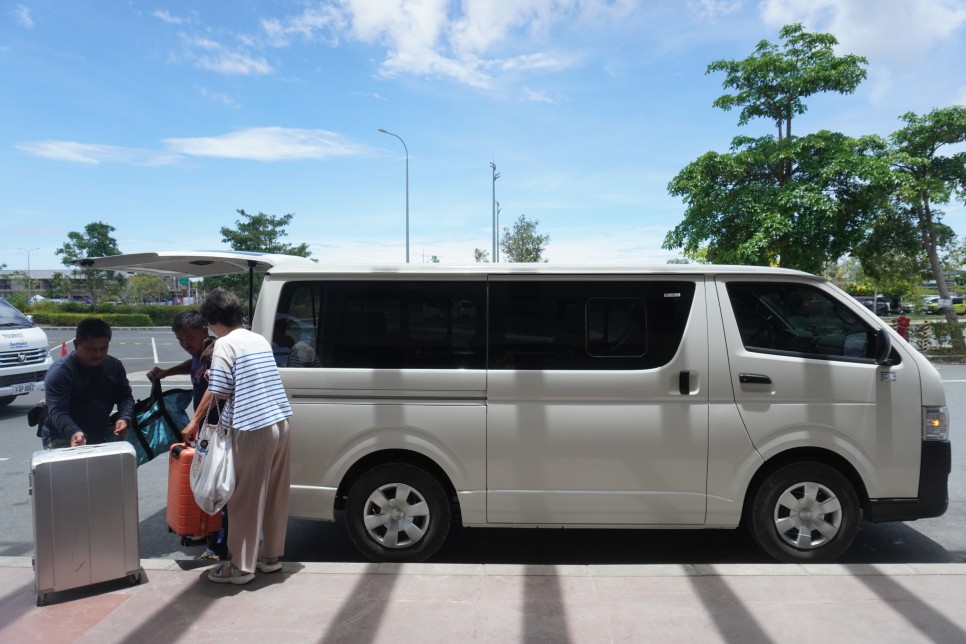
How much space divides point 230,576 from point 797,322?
12.8 ft

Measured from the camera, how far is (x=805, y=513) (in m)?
4.30

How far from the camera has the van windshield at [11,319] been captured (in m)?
10.9

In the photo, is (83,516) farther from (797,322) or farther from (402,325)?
(797,322)

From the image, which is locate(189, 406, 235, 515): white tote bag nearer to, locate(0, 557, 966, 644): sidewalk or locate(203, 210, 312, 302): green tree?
locate(0, 557, 966, 644): sidewalk

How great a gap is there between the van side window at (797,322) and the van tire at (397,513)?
228cm

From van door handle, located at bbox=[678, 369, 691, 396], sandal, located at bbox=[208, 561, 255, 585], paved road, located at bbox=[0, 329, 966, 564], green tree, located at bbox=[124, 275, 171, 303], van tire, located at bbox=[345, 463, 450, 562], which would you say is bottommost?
paved road, located at bbox=[0, 329, 966, 564]

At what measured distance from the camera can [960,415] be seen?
1005 cm

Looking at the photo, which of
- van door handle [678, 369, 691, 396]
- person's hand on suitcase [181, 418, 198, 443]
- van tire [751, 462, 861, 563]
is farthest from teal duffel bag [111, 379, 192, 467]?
van tire [751, 462, 861, 563]

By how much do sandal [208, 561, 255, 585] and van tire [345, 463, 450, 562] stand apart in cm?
71

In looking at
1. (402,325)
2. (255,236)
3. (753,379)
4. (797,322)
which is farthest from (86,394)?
(255,236)

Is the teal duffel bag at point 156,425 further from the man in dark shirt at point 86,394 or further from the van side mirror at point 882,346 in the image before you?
the van side mirror at point 882,346

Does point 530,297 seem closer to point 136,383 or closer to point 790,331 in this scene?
point 790,331

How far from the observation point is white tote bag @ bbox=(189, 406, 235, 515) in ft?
12.5

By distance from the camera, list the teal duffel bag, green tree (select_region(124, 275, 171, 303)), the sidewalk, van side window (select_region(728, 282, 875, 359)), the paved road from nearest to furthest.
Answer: the sidewalk < van side window (select_region(728, 282, 875, 359)) < the paved road < the teal duffel bag < green tree (select_region(124, 275, 171, 303))
